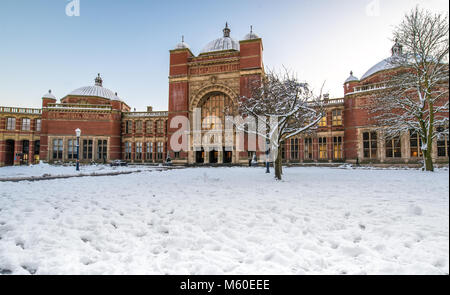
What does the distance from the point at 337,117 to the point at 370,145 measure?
5722 millimetres

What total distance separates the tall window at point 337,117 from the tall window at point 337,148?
6.38 ft

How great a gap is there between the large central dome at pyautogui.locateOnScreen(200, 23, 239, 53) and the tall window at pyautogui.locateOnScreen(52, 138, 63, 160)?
92.9 feet

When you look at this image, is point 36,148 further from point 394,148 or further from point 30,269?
point 394,148

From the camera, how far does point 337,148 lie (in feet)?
91.9

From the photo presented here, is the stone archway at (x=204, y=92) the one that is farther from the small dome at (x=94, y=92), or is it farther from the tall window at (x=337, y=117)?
the small dome at (x=94, y=92)

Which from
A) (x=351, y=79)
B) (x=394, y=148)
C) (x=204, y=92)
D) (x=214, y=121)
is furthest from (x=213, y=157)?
(x=394, y=148)

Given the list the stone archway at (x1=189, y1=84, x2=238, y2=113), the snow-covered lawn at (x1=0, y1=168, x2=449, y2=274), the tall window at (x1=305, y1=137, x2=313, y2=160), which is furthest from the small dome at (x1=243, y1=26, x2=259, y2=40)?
the snow-covered lawn at (x1=0, y1=168, x2=449, y2=274)

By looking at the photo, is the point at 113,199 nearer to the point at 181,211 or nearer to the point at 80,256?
the point at 181,211


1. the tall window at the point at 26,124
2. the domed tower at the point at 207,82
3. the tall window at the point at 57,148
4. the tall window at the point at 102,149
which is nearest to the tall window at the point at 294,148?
the domed tower at the point at 207,82

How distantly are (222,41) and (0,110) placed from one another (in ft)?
129

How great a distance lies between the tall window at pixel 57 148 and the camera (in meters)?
32.8

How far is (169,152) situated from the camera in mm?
30219
